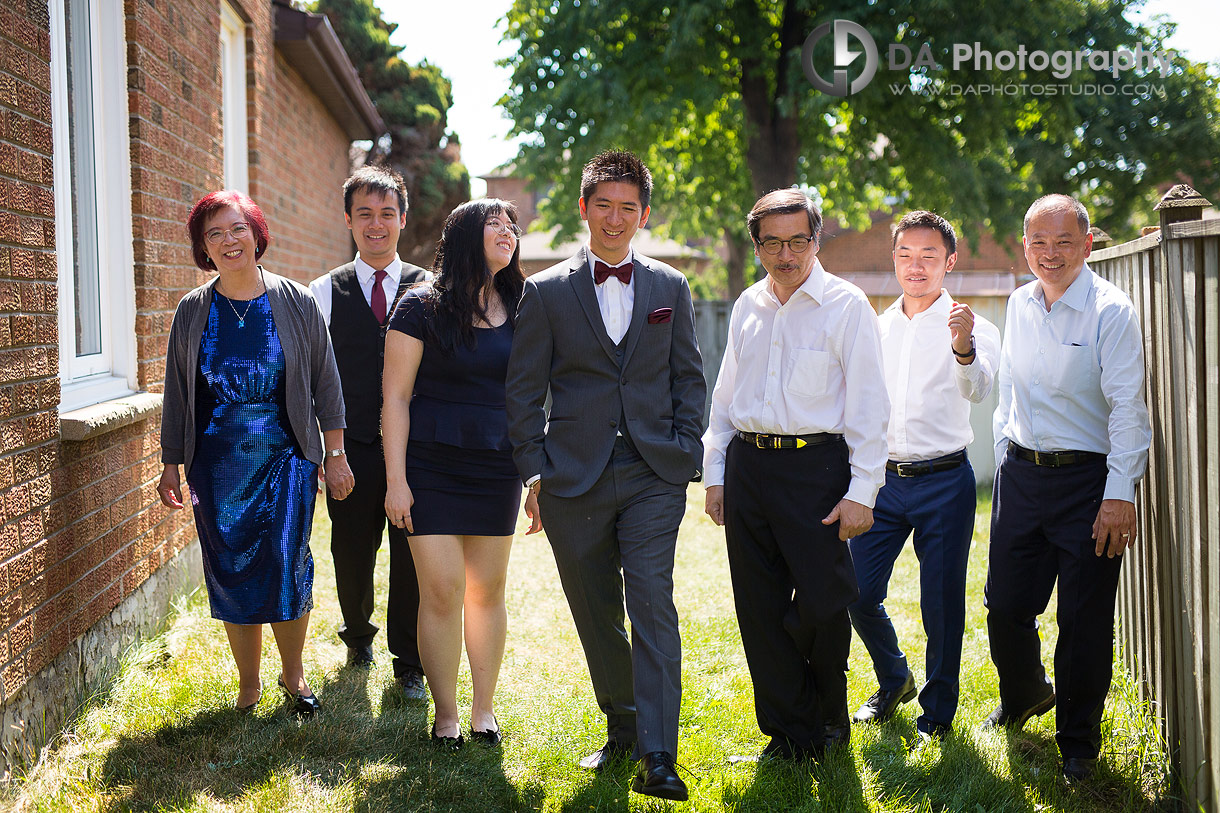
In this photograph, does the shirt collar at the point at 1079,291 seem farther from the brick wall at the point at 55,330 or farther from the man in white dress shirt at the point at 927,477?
the brick wall at the point at 55,330

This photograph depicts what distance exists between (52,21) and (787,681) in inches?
153

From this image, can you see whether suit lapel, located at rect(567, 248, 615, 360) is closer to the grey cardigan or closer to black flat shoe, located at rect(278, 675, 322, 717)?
the grey cardigan

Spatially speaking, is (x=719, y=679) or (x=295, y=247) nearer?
(x=719, y=679)

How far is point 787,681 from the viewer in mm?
3672

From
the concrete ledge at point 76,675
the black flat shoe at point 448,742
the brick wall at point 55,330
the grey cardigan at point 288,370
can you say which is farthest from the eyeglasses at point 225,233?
the black flat shoe at point 448,742

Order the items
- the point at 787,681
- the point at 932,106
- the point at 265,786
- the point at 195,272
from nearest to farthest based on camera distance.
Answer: the point at 265,786 → the point at 787,681 → the point at 195,272 → the point at 932,106

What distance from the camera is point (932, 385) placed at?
13.5 ft

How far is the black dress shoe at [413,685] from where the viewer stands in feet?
14.4

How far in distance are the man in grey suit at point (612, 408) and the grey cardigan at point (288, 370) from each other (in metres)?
0.98

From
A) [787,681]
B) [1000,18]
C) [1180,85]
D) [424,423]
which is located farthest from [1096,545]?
[1180,85]

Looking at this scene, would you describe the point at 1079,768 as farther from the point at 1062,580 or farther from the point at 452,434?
the point at 452,434

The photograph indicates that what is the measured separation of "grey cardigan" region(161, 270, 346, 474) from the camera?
3.84 metres

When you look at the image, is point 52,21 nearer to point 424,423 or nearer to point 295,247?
point 424,423

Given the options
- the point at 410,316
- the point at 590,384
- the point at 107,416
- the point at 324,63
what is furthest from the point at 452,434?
the point at 324,63
